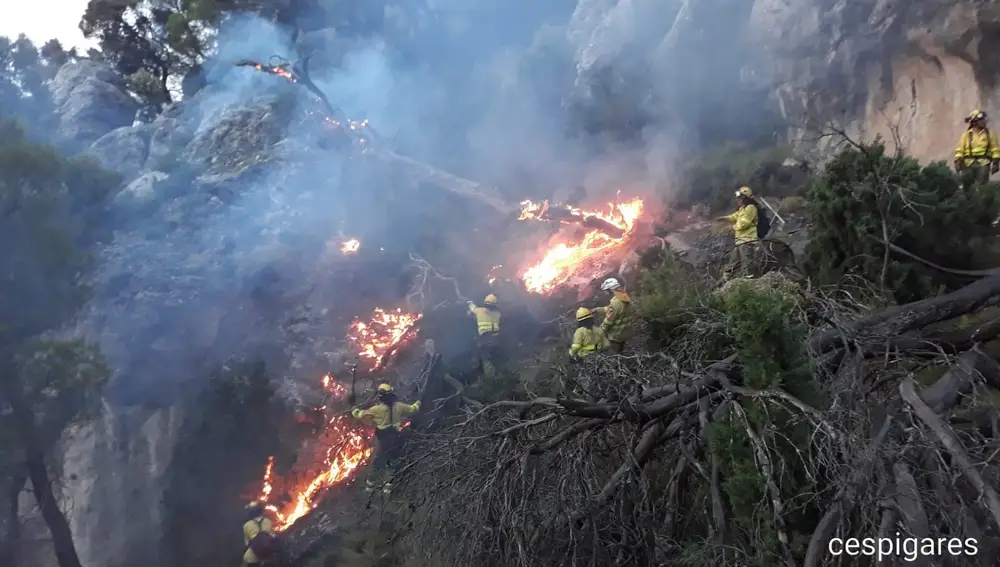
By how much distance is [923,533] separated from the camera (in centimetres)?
277

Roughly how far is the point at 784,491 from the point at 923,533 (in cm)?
80

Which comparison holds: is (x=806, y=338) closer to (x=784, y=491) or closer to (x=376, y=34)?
(x=784, y=491)

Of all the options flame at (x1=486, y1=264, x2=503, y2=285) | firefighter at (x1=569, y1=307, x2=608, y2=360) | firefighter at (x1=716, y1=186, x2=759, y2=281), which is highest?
flame at (x1=486, y1=264, x2=503, y2=285)

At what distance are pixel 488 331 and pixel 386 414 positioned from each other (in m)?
2.91

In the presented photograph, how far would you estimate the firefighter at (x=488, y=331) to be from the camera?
41.7ft

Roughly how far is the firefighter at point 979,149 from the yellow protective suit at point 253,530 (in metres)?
11.3

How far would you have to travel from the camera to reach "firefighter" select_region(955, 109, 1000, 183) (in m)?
8.14

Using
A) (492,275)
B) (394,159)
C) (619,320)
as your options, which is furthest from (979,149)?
(394,159)

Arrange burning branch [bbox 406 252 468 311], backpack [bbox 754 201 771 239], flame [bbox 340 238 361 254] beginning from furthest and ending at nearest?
flame [bbox 340 238 361 254]
burning branch [bbox 406 252 468 311]
backpack [bbox 754 201 771 239]

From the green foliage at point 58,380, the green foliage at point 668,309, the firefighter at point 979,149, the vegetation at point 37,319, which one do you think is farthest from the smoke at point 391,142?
the green foliage at point 668,309

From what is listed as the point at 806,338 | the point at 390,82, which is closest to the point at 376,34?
the point at 390,82

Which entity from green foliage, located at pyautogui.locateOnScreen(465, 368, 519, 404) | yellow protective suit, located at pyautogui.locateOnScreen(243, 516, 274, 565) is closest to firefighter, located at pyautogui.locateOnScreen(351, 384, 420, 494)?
green foliage, located at pyautogui.locateOnScreen(465, 368, 519, 404)

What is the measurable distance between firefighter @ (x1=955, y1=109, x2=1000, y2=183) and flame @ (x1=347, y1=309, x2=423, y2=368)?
10784 millimetres

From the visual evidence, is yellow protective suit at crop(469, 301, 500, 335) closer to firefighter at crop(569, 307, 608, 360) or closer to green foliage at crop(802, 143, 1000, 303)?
firefighter at crop(569, 307, 608, 360)
